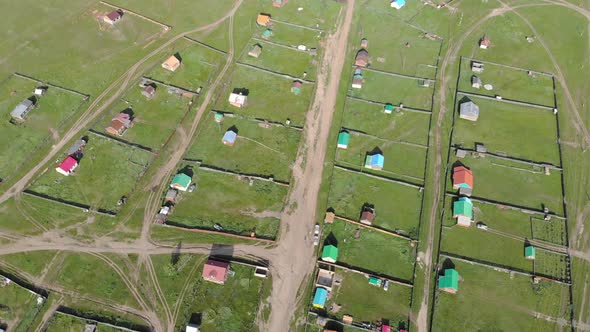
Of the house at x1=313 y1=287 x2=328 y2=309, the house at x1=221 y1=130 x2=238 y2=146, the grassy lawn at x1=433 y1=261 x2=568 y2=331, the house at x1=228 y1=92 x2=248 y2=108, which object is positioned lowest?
the house at x1=313 y1=287 x2=328 y2=309

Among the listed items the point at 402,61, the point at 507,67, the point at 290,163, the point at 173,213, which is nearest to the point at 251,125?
the point at 290,163

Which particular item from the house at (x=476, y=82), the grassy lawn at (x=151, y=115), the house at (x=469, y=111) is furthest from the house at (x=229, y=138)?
the house at (x=476, y=82)

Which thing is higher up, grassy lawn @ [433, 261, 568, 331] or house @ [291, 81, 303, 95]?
house @ [291, 81, 303, 95]

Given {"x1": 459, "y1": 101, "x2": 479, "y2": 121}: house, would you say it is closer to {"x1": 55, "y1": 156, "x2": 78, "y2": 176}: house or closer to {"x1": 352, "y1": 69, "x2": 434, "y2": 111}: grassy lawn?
{"x1": 352, "y1": 69, "x2": 434, "y2": 111}: grassy lawn

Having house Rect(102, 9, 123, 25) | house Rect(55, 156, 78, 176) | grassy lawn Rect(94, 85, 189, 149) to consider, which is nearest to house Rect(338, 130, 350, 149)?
grassy lawn Rect(94, 85, 189, 149)

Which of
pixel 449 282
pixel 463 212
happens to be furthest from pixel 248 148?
pixel 449 282

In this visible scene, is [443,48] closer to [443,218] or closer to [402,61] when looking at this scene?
[402,61]

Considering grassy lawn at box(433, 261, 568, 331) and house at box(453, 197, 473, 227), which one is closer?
grassy lawn at box(433, 261, 568, 331)

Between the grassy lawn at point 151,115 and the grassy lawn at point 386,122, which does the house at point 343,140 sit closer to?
the grassy lawn at point 386,122

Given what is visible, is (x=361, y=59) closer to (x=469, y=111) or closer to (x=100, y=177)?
(x=469, y=111)
